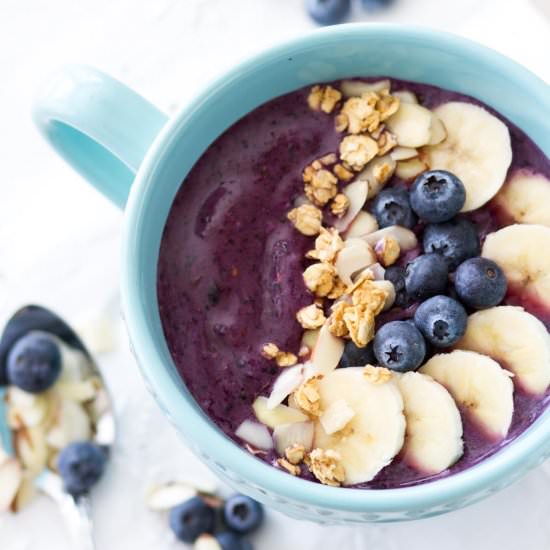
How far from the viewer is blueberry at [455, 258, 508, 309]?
1.11 metres

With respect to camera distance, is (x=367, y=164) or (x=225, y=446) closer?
(x=225, y=446)

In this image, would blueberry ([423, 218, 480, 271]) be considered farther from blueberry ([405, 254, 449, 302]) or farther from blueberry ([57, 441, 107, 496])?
blueberry ([57, 441, 107, 496])

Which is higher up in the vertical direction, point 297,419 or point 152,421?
point 297,419

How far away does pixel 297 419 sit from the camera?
1.12m

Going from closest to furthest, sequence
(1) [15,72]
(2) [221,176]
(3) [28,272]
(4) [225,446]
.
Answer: (4) [225,446]
(2) [221,176]
(3) [28,272]
(1) [15,72]

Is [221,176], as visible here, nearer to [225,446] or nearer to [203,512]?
[225,446]

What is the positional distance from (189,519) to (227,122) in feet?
1.83

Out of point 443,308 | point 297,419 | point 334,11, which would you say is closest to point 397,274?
point 443,308

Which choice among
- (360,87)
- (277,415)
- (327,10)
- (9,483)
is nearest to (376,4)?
(327,10)

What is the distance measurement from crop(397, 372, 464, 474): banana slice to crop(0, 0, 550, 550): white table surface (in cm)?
27

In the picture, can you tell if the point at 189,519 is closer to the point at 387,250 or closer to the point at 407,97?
the point at 387,250

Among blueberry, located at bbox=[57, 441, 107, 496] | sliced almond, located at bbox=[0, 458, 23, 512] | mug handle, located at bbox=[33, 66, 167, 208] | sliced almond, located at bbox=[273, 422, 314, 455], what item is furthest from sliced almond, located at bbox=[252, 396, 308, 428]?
sliced almond, located at bbox=[0, 458, 23, 512]

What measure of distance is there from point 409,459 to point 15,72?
3.07ft

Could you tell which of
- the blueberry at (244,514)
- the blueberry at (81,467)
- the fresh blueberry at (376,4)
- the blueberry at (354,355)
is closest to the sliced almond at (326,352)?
the blueberry at (354,355)
